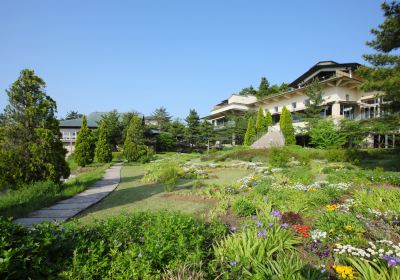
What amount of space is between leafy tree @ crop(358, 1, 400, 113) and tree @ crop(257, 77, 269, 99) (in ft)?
150

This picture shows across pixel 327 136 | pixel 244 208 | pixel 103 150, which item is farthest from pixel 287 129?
pixel 244 208

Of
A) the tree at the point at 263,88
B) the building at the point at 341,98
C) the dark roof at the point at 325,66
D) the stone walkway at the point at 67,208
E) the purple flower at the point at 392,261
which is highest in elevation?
the tree at the point at 263,88

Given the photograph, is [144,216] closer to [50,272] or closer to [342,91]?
[50,272]

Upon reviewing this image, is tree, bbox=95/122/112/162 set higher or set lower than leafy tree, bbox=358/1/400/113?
lower

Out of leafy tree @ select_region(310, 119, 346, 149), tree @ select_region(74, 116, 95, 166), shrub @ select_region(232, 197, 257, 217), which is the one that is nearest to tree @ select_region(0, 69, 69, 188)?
shrub @ select_region(232, 197, 257, 217)

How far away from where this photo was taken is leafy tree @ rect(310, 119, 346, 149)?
24.8m

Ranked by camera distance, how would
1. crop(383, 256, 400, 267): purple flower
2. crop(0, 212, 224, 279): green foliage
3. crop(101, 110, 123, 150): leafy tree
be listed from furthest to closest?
crop(101, 110, 123, 150): leafy tree
crop(383, 256, 400, 267): purple flower
crop(0, 212, 224, 279): green foliage

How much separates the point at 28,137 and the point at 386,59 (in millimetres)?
15595

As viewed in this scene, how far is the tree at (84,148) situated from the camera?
20.8 metres

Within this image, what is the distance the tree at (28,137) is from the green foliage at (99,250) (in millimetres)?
6706

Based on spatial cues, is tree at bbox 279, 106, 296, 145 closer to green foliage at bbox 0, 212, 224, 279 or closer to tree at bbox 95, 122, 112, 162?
tree at bbox 95, 122, 112, 162

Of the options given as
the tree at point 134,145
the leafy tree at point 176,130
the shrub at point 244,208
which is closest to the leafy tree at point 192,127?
the leafy tree at point 176,130

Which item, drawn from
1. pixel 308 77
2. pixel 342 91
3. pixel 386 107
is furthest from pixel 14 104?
pixel 308 77

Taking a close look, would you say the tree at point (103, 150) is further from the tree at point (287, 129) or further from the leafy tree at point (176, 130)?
the leafy tree at point (176, 130)
